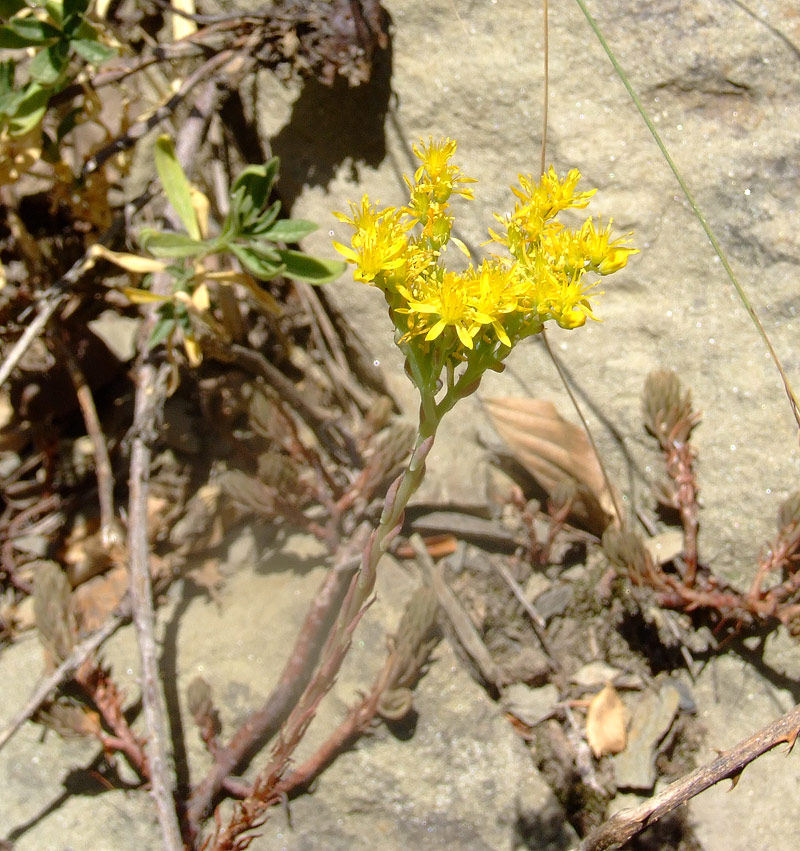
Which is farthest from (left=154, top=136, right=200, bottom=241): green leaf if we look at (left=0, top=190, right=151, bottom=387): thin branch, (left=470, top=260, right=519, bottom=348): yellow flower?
(left=470, top=260, right=519, bottom=348): yellow flower

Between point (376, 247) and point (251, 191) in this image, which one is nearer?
point (376, 247)

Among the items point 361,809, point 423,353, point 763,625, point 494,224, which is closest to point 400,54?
point 494,224

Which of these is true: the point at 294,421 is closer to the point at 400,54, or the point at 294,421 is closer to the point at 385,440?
the point at 385,440

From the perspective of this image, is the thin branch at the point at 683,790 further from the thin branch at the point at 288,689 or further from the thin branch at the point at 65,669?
the thin branch at the point at 65,669

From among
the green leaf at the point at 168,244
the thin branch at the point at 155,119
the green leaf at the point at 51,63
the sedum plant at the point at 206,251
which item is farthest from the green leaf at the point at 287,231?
the green leaf at the point at 51,63

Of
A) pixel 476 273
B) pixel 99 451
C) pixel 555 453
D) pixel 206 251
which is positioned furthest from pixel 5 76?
pixel 555 453

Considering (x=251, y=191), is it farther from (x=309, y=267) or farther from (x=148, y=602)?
(x=148, y=602)
